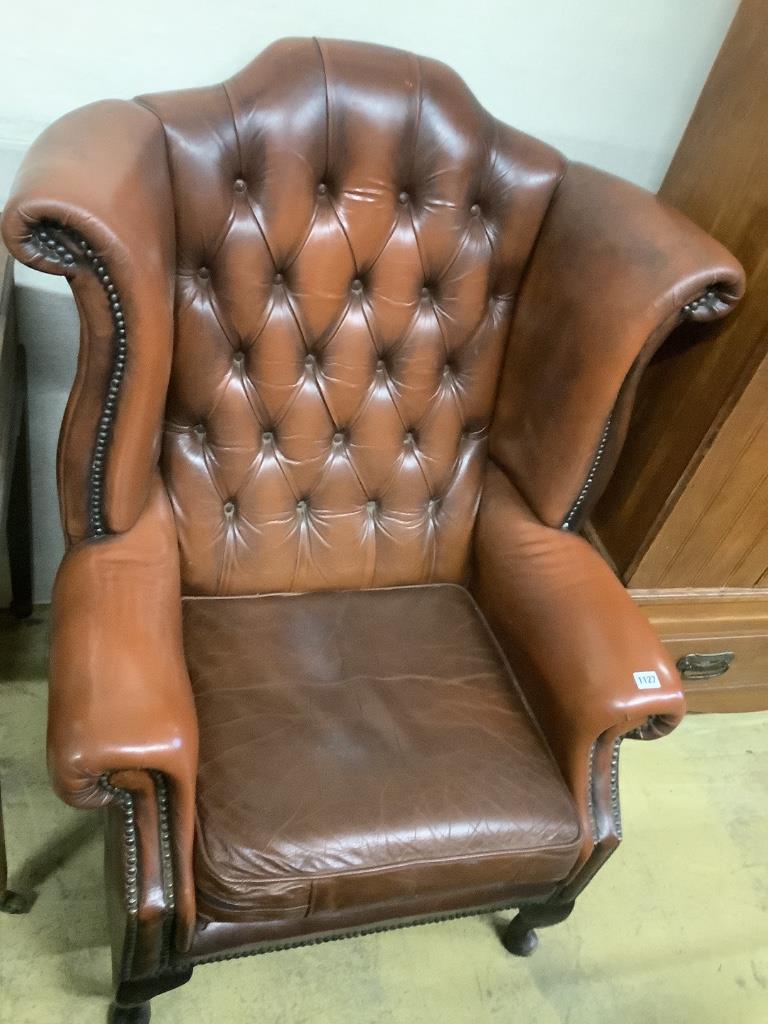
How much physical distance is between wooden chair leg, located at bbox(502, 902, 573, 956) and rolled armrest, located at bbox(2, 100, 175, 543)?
2.73 feet

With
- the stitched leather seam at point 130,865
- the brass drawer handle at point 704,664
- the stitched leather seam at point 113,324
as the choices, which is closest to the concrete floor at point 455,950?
the brass drawer handle at point 704,664

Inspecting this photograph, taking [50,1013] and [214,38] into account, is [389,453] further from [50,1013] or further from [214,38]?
[50,1013]

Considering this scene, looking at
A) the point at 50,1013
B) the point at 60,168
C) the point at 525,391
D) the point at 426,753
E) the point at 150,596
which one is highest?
the point at 60,168

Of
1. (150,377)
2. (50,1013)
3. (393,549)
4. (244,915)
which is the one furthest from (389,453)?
(50,1013)

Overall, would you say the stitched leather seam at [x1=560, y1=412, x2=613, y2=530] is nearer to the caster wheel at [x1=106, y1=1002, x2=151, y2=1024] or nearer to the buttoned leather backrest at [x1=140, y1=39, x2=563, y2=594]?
the buttoned leather backrest at [x1=140, y1=39, x2=563, y2=594]

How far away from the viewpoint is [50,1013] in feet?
3.87

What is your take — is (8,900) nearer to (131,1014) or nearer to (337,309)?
(131,1014)

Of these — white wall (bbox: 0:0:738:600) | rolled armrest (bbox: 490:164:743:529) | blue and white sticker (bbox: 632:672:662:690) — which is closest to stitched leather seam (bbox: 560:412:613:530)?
rolled armrest (bbox: 490:164:743:529)

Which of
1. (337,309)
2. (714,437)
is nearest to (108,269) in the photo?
(337,309)

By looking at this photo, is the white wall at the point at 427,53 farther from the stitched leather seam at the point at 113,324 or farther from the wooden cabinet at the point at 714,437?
the stitched leather seam at the point at 113,324

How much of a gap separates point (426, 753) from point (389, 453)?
48 centimetres

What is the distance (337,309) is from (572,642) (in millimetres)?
585

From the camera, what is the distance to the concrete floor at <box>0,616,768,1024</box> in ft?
4.06

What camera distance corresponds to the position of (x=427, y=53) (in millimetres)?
1278
